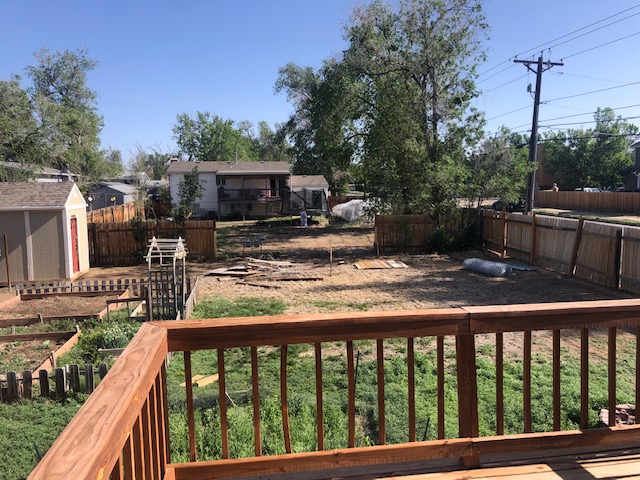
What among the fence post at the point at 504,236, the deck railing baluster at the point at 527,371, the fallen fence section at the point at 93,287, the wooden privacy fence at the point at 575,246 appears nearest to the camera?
the deck railing baluster at the point at 527,371

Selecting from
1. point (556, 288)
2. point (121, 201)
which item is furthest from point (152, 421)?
point (121, 201)

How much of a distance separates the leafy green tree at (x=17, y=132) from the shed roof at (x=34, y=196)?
743 cm

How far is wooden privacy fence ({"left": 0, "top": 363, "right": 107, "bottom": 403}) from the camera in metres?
6.38

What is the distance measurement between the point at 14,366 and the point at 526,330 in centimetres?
763

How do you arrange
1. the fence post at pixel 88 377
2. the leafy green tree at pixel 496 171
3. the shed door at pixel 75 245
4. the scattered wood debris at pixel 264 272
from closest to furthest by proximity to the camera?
the fence post at pixel 88 377 → the scattered wood debris at pixel 264 272 → the shed door at pixel 75 245 → the leafy green tree at pixel 496 171

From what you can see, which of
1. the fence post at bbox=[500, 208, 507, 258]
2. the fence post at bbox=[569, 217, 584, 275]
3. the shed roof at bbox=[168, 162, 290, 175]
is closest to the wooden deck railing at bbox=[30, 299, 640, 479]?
the fence post at bbox=[569, 217, 584, 275]

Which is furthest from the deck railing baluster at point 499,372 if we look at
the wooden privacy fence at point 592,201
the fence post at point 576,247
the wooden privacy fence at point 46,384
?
the wooden privacy fence at point 592,201

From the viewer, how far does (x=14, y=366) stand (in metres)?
7.75

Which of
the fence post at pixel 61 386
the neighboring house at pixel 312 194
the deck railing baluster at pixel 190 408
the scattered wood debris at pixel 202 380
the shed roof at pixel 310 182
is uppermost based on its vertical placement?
the shed roof at pixel 310 182

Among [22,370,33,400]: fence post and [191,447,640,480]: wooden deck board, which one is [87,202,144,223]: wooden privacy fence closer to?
[22,370,33,400]: fence post

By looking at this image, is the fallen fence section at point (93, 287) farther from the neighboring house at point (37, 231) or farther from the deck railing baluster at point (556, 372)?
the deck railing baluster at point (556, 372)

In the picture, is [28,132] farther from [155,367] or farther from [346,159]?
[155,367]

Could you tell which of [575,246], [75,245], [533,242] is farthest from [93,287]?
[533,242]

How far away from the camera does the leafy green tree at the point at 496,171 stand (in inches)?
832
